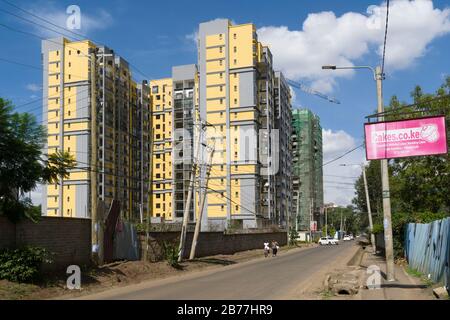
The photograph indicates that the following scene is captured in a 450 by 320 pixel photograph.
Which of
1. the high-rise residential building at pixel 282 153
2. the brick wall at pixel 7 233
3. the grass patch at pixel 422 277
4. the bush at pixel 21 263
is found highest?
the high-rise residential building at pixel 282 153

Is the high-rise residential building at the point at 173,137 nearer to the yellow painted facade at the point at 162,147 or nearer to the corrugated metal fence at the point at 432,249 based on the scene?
the yellow painted facade at the point at 162,147

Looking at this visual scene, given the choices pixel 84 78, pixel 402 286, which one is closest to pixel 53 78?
pixel 84 78

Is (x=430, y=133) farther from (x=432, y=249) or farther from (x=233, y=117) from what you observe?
(x=233, y=117)

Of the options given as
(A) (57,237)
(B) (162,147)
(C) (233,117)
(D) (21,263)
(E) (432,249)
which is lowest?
(D) (21,263)

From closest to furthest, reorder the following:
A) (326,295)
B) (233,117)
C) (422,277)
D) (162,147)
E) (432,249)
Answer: (326,295)
(432,249)
(422,277)
(233,117)
(162,147)

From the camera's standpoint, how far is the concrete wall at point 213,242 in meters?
31.1

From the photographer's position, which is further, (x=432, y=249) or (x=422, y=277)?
(x=422, y=277)

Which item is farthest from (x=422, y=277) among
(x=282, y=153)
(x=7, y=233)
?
(x=282, y=153)

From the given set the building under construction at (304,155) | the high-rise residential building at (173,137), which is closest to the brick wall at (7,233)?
the high-rise residential building at (173,137)

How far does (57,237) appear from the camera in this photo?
20516mm

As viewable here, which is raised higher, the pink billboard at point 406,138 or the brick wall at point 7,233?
the pink billboard at point 406,138

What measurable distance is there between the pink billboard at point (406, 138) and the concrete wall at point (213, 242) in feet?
52.9

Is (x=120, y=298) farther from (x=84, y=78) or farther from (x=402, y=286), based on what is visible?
(x=84, y=78)

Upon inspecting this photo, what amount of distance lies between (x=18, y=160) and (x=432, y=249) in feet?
48.7
